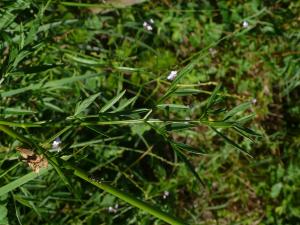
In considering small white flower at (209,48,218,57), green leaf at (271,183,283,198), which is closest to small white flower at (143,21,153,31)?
small white flower at (209,48,218,57)

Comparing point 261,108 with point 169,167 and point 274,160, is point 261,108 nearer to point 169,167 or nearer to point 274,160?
point 274,160

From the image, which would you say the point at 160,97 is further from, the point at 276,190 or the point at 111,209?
the point at 276,190

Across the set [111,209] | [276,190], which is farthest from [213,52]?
[111,209]

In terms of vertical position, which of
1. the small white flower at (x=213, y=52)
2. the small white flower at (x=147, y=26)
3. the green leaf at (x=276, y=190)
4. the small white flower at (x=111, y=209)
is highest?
the small white flower at (x=147, y=26)

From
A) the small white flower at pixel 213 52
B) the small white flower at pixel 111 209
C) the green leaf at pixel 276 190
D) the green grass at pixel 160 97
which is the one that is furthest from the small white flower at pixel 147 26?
the green leaf at pixel 276 190

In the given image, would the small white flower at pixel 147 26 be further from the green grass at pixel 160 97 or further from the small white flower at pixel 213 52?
the small white flower at pixel 213 52

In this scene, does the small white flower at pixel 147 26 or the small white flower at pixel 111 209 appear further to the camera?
the small white flower at pixel 147 26

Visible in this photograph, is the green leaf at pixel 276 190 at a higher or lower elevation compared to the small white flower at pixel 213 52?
lower

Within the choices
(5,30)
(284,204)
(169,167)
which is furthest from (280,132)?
(5,30)
